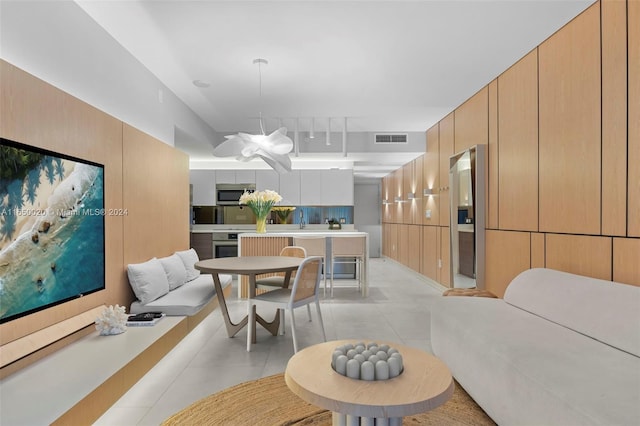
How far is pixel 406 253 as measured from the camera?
8.98m

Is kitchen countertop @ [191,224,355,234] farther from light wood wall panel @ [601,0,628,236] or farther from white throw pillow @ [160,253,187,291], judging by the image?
light wood wall panel @ [601,0,628,236]

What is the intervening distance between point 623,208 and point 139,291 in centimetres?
400

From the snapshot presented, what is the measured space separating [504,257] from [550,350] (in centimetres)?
233

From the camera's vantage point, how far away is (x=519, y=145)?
13.0 feet

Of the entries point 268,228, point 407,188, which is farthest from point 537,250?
point 268,228

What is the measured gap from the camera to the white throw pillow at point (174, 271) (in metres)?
4.08

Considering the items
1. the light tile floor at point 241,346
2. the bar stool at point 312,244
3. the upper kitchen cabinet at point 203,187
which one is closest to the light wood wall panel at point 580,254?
the light tile floor at point 241,346

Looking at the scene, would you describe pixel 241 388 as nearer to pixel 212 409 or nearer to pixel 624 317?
pixel 212 409

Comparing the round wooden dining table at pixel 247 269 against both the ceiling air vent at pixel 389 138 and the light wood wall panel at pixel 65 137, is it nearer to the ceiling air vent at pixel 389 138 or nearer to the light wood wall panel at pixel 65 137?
the light wood wall panel at pixel 65 137

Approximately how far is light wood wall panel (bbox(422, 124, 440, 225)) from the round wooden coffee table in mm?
5224

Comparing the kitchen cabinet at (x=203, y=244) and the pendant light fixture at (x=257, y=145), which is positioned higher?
the pendant light fixture at (x=257, y=145)

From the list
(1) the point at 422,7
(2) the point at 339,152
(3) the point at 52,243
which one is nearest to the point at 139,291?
(3) the point at 52,243

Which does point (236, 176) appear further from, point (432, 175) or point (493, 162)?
point (493, 162)

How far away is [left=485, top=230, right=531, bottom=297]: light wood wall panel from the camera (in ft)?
12.7
